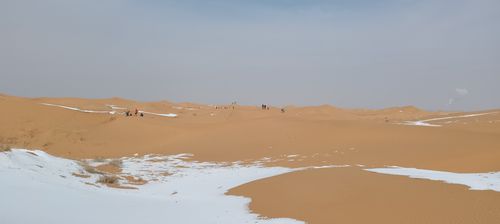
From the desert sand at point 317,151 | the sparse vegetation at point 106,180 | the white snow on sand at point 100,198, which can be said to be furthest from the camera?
the sparse vegetation at point 106,180

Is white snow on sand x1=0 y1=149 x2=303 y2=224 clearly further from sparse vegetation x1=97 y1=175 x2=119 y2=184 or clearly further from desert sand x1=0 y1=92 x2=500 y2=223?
desert sand x1=0 y1=92 x2=500 y2=223

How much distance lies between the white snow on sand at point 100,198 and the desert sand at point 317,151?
1.03 metres

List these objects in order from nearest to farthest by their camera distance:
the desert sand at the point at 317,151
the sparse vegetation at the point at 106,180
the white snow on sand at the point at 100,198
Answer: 1. the white snow on sand at the point at 100,198
2. the desert sand at the point at 317,151
3. the sparse vegetation at the point at 106,180

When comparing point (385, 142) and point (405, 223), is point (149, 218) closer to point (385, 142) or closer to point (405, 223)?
point (405, 223)

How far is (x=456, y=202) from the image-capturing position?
8.48m

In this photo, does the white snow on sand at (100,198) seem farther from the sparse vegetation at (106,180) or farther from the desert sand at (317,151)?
the desert sand at (317,151)

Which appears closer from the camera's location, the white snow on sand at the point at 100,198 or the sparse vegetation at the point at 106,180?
the white snow on sand at the point at 100,198

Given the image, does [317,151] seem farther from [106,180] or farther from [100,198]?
[100,198]

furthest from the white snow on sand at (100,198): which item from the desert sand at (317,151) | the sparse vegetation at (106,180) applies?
the desert sand at (317,151)

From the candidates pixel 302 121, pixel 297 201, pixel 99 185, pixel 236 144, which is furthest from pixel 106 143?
pixel 297 201

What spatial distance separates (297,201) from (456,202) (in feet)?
11.3

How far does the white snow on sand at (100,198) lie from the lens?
264 inches

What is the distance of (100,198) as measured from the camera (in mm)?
8969

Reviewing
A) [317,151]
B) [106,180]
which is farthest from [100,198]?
[317,151]
